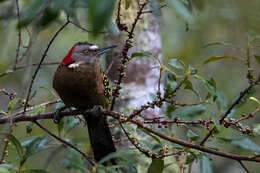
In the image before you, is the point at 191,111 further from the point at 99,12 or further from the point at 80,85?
the point at 99,12

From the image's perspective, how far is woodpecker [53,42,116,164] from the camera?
308 centimetres

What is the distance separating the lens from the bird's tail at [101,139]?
121 inches

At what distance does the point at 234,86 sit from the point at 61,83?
4227mm

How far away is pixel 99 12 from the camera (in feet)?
4.00

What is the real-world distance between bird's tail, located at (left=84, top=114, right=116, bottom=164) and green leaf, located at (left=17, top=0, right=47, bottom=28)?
5.22 ft

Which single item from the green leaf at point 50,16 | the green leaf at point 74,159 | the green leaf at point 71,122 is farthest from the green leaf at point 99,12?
the green leaf at point 71,122

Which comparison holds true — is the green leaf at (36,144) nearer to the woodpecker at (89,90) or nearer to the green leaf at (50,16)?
the woodpecker at (89,90)

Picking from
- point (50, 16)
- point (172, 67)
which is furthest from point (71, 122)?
point (50, 16)

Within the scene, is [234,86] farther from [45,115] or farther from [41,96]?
[45,115]

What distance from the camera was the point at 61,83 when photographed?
3.09 meters

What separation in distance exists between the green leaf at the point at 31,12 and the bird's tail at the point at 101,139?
1.59 metres

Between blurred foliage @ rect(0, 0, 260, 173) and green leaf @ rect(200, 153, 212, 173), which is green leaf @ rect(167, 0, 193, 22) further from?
green leaf @ rect(200, 153, 212, 173)

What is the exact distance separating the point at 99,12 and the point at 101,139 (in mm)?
2018

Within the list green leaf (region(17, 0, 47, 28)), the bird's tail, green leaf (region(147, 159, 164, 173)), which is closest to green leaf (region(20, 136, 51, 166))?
the bird's tail
